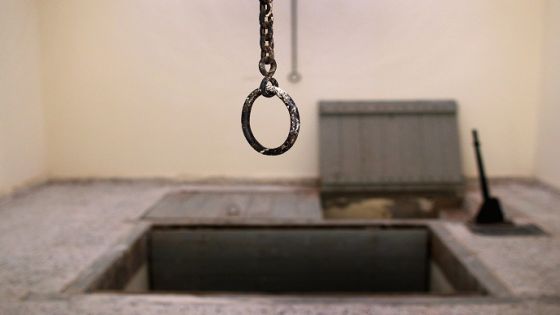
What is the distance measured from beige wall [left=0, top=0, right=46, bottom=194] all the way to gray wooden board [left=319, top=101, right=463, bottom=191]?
2.28 m

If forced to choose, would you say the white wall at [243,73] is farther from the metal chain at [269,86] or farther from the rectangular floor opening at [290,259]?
the metal chain at [269,86]

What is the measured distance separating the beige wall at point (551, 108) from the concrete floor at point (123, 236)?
195 millimetres

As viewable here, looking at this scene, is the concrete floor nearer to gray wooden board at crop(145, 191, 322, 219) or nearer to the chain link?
gray wooden board at crop(145, 191, 322, 219)

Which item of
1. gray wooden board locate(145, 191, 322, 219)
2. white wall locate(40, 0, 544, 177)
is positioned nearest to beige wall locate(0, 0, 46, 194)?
white wall locate(40, 0, 544, 177)

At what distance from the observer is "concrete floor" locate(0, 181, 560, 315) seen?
2215 millimetres

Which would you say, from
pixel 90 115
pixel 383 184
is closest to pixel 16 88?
pixel 90 115

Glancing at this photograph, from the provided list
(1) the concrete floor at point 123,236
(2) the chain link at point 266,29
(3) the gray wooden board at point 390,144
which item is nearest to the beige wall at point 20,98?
(1) the concrete floor at point 123,236

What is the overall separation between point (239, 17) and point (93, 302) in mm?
2770

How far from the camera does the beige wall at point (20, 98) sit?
4.02 metres

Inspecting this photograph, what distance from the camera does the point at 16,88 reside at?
4.20m

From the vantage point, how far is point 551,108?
429 centimetres

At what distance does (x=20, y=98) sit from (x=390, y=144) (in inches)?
113

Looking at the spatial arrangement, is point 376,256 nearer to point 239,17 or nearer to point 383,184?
point 383,184

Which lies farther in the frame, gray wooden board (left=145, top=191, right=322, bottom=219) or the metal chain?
gray wooden board (left=145, top=191, right=322, bottom=219)
